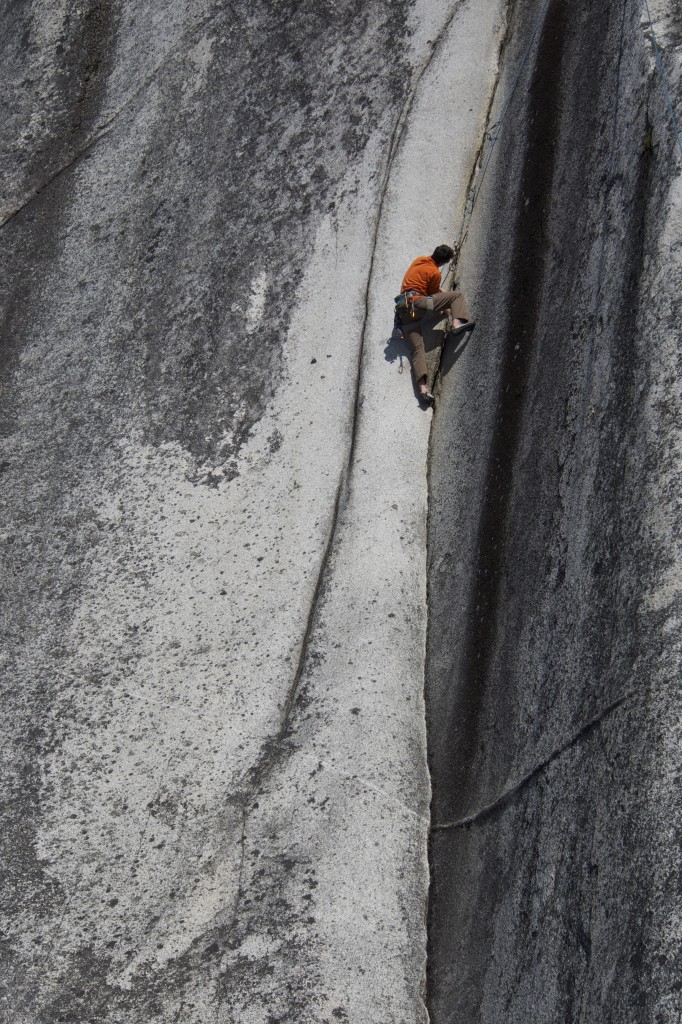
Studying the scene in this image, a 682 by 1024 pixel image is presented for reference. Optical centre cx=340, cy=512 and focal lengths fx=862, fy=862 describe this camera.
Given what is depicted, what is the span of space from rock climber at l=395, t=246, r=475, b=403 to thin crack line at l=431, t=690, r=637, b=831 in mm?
2504

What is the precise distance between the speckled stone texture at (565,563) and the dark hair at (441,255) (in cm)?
26

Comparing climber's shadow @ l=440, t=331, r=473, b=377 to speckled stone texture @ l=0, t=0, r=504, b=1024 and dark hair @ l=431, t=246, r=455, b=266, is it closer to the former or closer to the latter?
speckled stone texture @ l=0, t=0, r=504, b=1024

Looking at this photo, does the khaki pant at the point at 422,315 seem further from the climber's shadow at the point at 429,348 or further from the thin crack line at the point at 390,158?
the thin crack line at the point at 390,158

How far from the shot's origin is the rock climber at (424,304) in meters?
5.45

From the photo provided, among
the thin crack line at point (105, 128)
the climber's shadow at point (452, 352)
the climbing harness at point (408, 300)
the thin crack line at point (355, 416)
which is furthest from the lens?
the thin crack line at point (105, 128)

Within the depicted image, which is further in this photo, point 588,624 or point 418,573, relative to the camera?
point 418,573

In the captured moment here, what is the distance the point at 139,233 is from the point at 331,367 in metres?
1.72

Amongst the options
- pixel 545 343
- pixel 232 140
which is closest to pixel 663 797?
pixel 545 343

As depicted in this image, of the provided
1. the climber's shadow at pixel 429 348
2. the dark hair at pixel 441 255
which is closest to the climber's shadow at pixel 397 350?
the climber's shadow at pixel 429 348

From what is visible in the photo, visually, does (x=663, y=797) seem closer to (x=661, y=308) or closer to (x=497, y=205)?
(x=661, y=308)

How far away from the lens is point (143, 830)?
465cm

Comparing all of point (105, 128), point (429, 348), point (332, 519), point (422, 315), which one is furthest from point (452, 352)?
point (105, 128)

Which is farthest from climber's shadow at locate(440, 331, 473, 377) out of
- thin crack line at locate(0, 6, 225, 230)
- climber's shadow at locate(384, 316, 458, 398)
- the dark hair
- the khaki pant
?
thin crack line at locate(0, 6, 225, 230)

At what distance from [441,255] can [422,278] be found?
0.21 m
